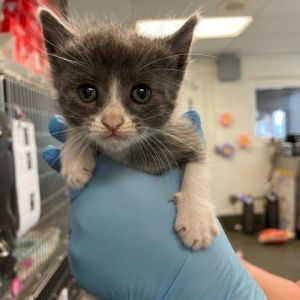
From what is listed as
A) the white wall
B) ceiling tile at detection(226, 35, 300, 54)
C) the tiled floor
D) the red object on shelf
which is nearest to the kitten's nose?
the red object on shelf

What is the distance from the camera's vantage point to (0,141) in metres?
0.96

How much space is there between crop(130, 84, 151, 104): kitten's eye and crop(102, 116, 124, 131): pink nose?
7 centimetres

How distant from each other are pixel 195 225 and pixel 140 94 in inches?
13.7

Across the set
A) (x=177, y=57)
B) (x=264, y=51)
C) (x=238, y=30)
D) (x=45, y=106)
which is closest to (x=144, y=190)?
(x=177, y=57)

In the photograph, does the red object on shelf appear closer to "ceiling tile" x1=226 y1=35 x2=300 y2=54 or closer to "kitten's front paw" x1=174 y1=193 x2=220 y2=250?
"kitten's front paw" x1=174 y1=193 x2=220 y2=250

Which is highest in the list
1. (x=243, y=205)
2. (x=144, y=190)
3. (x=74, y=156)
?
(x=74, y=156)

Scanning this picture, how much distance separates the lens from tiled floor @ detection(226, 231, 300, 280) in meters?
2.54

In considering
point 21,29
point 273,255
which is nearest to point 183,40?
point 21,29

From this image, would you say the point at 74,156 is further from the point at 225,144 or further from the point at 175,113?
the point at 225,144

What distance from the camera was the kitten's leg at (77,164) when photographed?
3.28 ft

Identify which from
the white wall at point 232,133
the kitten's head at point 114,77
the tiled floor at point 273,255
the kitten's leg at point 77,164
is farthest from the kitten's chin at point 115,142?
the white wall at point 232,133

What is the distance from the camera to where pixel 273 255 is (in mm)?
3275

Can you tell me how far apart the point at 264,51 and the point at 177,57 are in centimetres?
320

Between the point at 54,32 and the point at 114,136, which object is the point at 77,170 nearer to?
the point at 114,136
